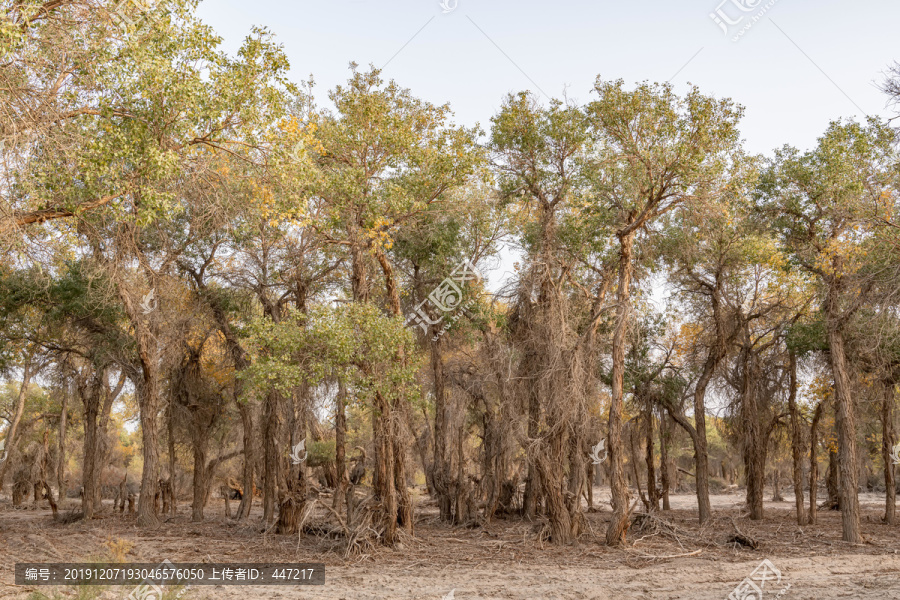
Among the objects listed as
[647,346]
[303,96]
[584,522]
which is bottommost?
[584,522]

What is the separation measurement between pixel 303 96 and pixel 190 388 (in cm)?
1035

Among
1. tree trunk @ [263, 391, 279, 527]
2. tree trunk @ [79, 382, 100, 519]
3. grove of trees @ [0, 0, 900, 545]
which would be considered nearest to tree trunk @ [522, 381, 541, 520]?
grove of trees @ [0, 0, 900, 545]

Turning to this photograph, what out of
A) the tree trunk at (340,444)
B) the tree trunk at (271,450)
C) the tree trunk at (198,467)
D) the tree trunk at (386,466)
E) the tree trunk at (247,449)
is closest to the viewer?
the tree trunk at (340,444)

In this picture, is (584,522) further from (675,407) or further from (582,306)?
(675,407)

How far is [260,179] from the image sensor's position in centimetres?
989

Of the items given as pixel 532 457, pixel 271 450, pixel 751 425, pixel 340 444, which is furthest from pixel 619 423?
pixel 271 450

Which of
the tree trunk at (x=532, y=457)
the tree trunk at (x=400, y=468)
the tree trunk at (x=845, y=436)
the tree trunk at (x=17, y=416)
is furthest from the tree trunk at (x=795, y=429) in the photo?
the tree trunk at (x=17, y=416)

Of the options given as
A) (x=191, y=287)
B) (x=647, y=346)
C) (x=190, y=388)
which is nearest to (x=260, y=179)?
(x=191, y=287)

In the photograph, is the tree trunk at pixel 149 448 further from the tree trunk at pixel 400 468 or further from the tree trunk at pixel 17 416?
the tree trunk at pixel 400 468

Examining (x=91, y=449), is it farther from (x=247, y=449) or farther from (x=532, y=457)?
(x=532, y=457)

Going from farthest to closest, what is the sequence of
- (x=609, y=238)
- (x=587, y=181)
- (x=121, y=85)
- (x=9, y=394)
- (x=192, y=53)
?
(x=9, y=394) < (x=609, y=238) < (x=587, y=181) < (x=192, y=53) < (x=121, y=85)

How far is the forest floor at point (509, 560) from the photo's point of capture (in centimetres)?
935

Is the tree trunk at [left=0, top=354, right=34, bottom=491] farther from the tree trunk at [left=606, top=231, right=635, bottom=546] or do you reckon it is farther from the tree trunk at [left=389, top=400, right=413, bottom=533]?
the tree trunk at [left=606, top=231, right=635, bottom=546]

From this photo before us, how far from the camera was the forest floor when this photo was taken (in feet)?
30.7
